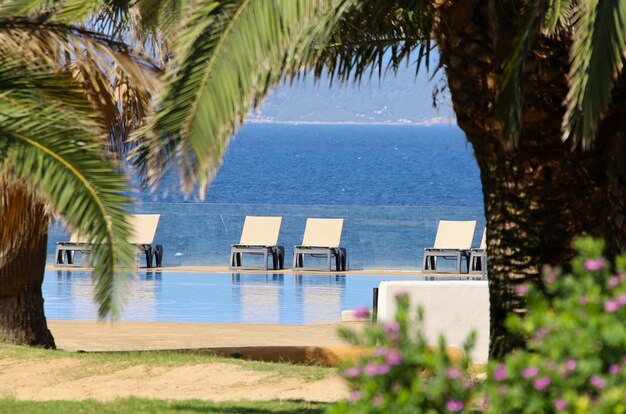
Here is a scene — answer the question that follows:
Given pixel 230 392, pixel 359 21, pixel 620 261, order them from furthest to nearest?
pixel 230 392 < pixel 359 21 < pixel 620 261

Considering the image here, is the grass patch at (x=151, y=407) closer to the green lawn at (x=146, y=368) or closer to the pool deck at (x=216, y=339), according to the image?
the green lawn at (x=146, y=368)

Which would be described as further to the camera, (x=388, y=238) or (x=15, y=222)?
(x=388, y=238)

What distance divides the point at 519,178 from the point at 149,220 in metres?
17.2

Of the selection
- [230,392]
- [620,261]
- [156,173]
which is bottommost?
[230,392]

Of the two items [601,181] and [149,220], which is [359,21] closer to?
[601,181]

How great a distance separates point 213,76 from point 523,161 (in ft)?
6.41

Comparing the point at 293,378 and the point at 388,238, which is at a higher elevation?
the point at 388,238

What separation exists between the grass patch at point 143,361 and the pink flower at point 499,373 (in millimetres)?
5577

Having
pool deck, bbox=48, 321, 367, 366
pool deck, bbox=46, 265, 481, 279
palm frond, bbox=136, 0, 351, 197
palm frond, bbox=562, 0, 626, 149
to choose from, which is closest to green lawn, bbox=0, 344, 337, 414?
pool deck, bbox=48, 321, 367, 366

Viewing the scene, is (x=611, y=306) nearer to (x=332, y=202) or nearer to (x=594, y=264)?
(x=594, y=264)

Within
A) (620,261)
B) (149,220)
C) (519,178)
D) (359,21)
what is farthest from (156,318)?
(620,261)

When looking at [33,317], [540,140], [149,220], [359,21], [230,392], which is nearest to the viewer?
[540,140]

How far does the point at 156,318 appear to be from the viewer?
15.9m

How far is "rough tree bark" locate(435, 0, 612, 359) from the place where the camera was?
5.71m
